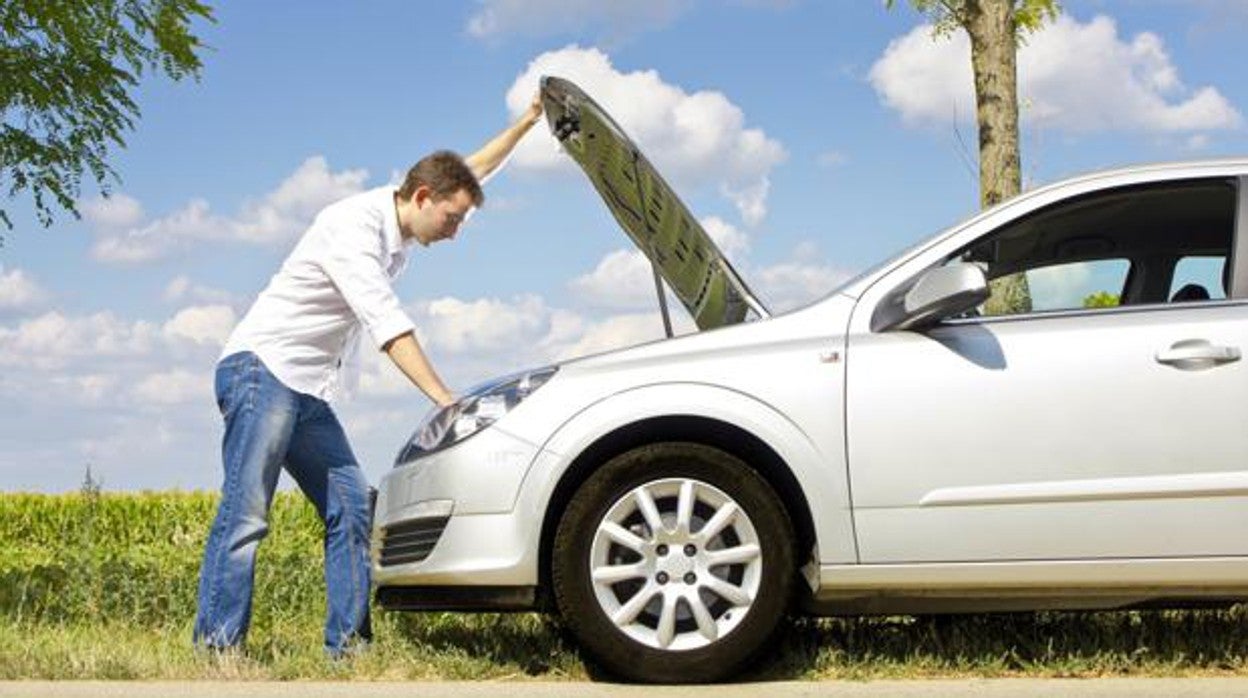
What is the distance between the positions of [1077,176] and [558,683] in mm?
2590

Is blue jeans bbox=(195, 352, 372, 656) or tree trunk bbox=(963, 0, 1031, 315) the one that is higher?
tree trunk bbox=(963, 0, 1031, 315)

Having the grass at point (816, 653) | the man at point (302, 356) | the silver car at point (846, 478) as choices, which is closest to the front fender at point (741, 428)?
the silver car at point (846, 478)

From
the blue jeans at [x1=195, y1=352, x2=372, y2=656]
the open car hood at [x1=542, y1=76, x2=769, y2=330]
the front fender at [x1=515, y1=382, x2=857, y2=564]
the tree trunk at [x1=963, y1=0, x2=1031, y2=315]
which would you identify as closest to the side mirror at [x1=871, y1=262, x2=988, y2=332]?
the front fender at [x1=515, y1=382, x2=857, y2=564]

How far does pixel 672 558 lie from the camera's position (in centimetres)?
562

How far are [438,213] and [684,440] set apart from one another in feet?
4.30

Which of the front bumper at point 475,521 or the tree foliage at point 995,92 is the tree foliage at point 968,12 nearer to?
the tree foliage at point 995,92

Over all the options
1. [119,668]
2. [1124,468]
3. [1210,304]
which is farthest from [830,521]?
[119,668]

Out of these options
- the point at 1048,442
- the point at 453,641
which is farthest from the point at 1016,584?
the point at 453,641

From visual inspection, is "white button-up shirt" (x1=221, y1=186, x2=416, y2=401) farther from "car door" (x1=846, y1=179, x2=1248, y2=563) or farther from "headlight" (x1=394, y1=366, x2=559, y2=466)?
"car door" (x1=846, y1=179, x2=1248, y2=563)

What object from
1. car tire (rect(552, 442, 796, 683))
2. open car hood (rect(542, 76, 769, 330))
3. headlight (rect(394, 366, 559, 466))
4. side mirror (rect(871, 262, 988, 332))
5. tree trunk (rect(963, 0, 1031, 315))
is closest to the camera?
side mirror (rect(871, 262, 988, 332))

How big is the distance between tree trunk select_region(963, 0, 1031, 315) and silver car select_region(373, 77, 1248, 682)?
491cm

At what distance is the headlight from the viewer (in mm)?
5773

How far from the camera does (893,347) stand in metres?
5.71

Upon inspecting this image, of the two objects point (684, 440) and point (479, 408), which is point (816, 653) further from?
point (479, 408)
